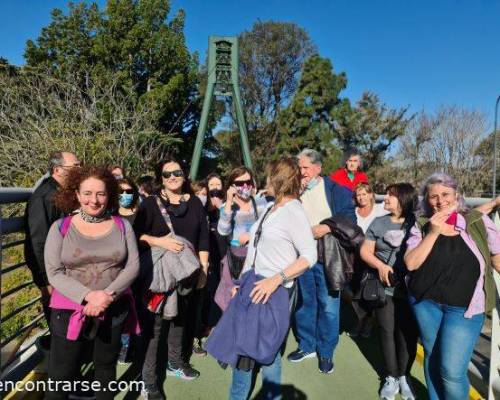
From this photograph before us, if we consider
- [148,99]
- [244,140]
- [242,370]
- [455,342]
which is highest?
[148,99]

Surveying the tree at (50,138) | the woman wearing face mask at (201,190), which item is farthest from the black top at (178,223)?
the tree at (50,138)

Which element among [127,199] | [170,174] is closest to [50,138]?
[127,199]

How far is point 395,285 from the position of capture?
2.92m

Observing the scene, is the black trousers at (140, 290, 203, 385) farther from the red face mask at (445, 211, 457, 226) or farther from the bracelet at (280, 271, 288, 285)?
the red face mask at (445, 211, 457, 226)

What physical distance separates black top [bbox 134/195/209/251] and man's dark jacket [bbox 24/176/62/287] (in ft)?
1.85

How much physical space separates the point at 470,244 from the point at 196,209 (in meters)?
1.95

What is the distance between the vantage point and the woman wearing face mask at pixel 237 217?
319 cm

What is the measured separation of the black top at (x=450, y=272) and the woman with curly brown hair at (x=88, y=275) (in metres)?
1.82

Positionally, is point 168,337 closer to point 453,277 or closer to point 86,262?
point 86,262

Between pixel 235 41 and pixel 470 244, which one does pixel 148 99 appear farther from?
pixel 470 244

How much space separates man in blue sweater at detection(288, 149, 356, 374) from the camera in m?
3.31

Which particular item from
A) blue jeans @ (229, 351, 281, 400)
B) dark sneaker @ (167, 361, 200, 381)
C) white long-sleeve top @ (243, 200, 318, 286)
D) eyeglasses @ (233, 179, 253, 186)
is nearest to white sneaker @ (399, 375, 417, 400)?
blue jeans @ (229, 351, 281, 400)

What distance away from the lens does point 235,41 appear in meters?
16.4

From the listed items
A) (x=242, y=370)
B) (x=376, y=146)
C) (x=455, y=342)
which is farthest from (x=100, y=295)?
(x=376, y=146)
